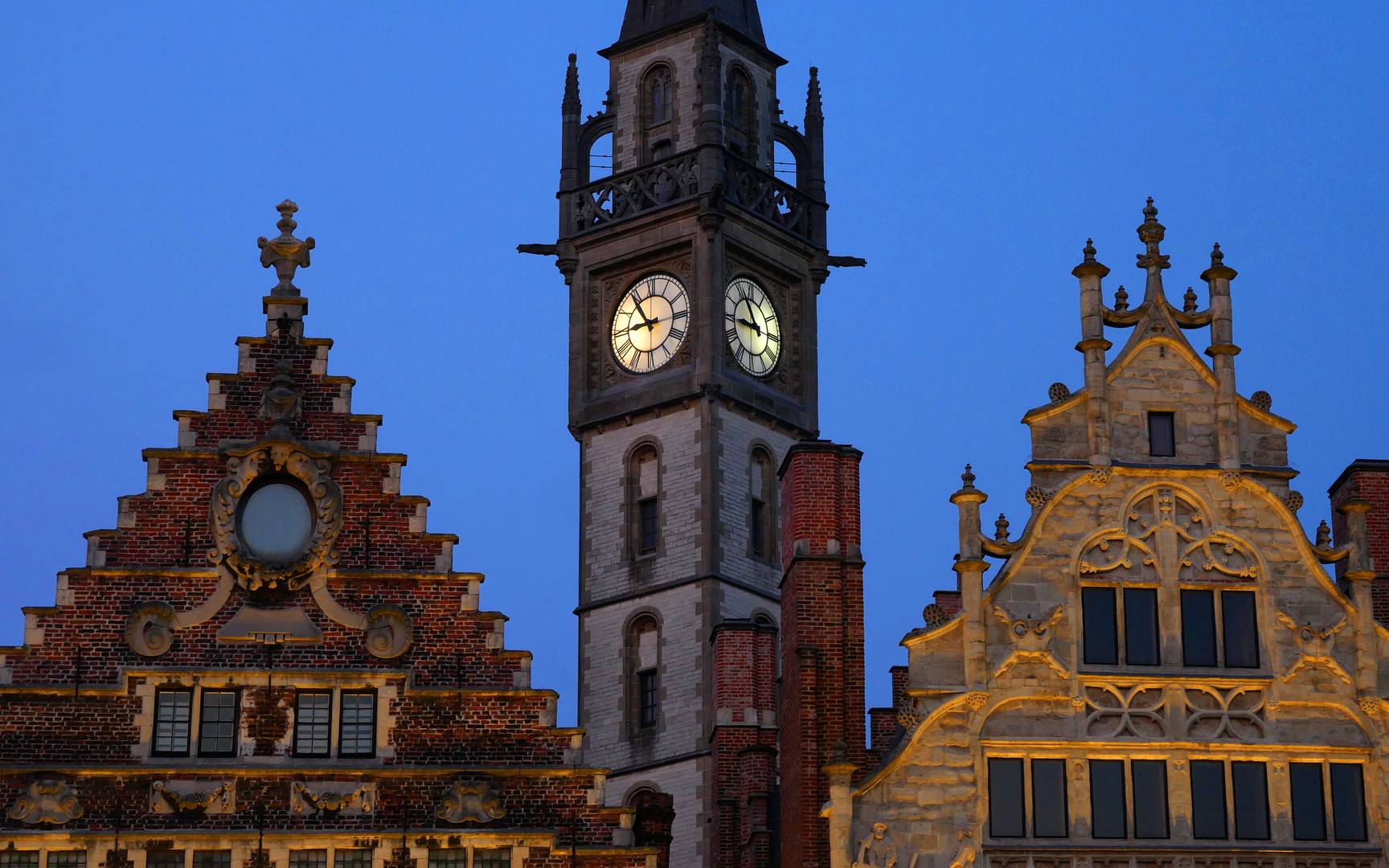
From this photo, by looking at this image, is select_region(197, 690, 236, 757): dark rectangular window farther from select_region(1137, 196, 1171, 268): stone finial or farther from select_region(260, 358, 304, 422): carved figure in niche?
select_region(1137, 196, 1171, 268): stone finial

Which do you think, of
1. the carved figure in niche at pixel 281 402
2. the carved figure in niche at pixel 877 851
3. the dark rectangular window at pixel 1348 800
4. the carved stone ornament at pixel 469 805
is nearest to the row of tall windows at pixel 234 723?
the carved stone ornament at pixel 469 805

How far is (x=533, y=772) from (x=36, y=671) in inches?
285

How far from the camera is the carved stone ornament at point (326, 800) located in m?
41.1

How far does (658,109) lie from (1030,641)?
136ft

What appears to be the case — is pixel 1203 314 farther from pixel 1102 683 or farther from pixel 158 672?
pixel 158 672

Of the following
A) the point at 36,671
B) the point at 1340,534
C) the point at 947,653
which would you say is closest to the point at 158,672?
the point at 36,671

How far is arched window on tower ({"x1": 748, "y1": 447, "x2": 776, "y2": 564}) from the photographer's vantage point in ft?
255

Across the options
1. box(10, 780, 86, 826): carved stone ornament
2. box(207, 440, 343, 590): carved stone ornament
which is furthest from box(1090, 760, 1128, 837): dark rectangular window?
box(10, 780, 86, 826): carved stone ornament

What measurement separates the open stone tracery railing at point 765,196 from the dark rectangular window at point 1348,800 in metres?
38.8

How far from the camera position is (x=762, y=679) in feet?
188

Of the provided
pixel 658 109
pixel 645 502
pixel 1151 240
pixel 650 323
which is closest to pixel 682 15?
pixel 658 109

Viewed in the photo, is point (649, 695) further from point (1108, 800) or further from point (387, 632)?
point (1108, 800)

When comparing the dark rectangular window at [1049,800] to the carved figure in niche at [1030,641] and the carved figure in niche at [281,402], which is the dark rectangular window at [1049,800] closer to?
the carved figure in niche at [1030,641]

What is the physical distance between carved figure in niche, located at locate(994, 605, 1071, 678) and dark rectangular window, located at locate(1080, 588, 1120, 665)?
0.51m
